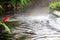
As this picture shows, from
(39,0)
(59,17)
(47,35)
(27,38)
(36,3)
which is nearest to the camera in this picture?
(27,38)

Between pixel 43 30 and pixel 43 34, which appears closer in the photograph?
pixel 43 34

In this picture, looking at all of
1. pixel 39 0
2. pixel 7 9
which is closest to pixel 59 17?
pixel 7 9

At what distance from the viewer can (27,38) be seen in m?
9.37

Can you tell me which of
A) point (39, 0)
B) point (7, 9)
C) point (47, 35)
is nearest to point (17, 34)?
point (47, 35)

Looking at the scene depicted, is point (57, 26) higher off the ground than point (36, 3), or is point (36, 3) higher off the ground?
point (36, 3)

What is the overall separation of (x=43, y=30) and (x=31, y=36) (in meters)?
1.64

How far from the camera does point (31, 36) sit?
32.2ft

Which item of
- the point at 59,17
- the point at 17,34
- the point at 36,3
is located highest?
the point at 36,3

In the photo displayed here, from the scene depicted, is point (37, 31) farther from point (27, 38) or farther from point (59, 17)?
point (59, 17)

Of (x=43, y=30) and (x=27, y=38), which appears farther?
(x=43, y=30)

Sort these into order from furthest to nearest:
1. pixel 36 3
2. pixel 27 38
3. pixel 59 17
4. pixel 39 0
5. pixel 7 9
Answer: pixel 39 0 → pixel 36 3 → pixel 7 9 → pixel 59 17 → pixel 27 38

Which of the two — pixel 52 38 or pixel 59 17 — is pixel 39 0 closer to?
pixel 59 17

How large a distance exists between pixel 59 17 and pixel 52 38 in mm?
4472

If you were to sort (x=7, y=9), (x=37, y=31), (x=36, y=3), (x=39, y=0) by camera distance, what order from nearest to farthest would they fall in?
(x=37, y=31)
(x=7, y=9)
(x=36, y=3)
(x=39, y=0)
